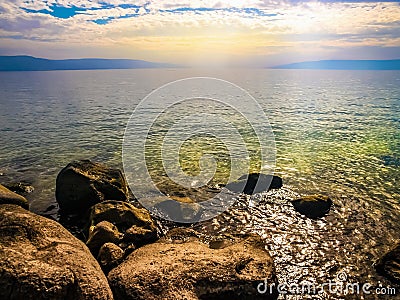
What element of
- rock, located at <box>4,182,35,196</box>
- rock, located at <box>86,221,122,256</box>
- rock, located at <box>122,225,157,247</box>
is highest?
rock, located at <box>86,221,122,256</box>

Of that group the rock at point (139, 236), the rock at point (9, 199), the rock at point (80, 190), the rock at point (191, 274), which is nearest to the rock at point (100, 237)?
the rock at point (139, 236)

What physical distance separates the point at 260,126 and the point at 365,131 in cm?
1535

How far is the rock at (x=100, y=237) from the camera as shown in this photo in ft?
49.7

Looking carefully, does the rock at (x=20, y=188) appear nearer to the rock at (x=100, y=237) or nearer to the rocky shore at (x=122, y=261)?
the rocky shore at (x=122, y=261)

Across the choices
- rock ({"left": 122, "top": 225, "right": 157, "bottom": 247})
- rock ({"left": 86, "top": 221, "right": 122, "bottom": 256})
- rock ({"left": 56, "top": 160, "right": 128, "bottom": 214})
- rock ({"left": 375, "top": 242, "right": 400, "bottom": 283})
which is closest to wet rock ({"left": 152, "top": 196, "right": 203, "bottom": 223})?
rock ({"left": 56, "top": 160, "right": 128, "bottom": 214})

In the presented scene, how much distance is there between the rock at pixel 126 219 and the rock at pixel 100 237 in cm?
74

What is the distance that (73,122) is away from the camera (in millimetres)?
55250

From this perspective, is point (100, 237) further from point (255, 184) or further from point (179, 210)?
point (255, 184)

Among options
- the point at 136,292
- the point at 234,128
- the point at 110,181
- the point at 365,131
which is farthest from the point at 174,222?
the point at 365,131

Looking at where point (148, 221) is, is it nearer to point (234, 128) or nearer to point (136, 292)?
point (136, 292)

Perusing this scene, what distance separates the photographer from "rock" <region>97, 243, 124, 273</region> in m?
13.4

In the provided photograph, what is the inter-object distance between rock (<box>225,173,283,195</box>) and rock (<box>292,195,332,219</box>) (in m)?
3.49

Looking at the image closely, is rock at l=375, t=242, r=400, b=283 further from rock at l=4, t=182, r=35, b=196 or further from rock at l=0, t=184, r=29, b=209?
rock at l=4, t=182, r=35, b=196

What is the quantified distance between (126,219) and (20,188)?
1164 cm
